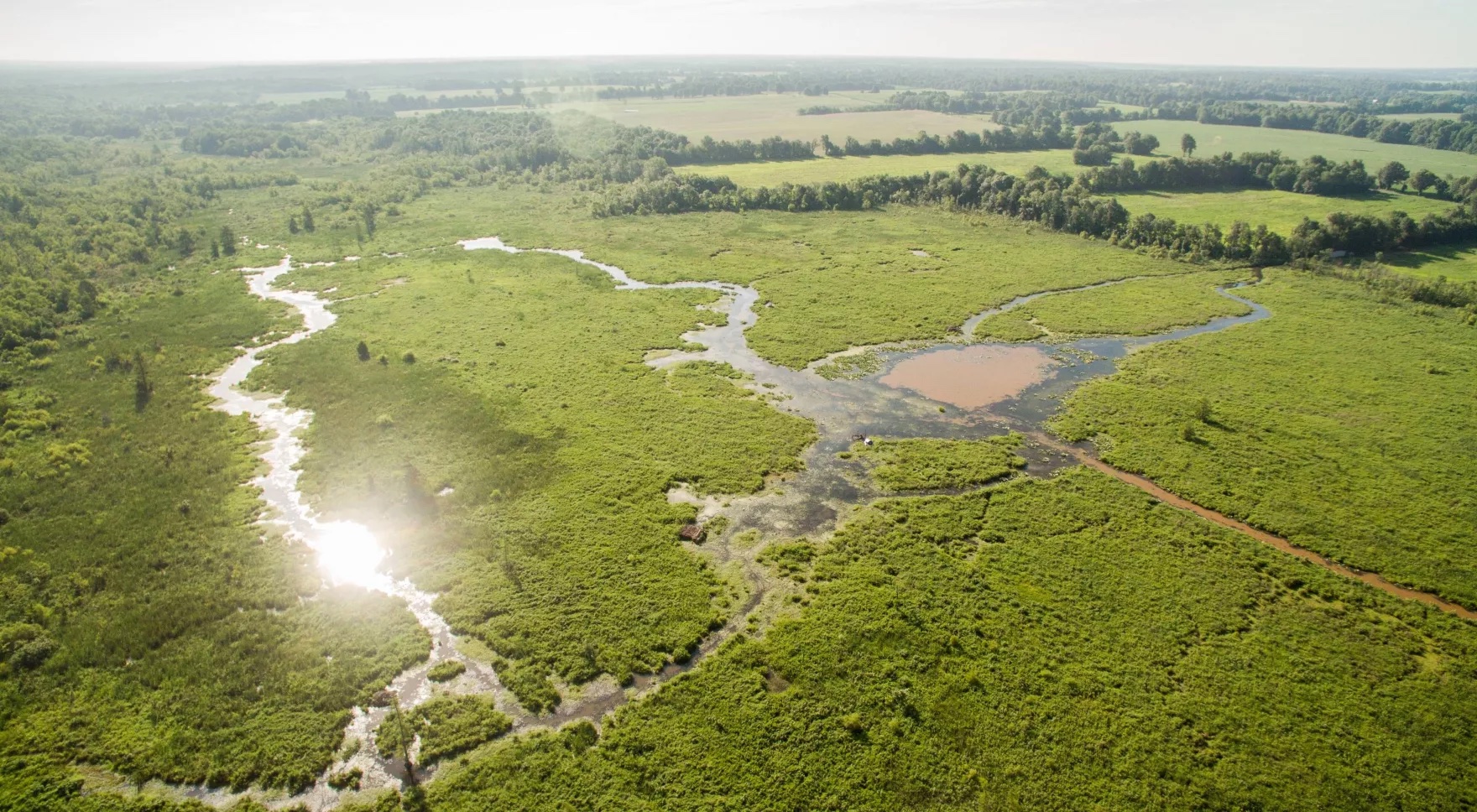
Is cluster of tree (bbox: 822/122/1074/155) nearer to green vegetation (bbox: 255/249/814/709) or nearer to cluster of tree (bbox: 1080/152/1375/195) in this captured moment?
cluster of tree (bbox: 1080/152/1375/195)

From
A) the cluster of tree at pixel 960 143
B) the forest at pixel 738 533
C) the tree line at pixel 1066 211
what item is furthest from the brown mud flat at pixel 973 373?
the cluster of tree at pixel 960 143

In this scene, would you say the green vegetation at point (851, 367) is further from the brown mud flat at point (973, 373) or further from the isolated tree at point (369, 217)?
the isolated tree at point (369, 217)

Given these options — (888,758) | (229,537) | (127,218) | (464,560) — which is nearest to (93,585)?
(229,537)

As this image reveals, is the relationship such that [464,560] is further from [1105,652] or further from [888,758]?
[1105,652]

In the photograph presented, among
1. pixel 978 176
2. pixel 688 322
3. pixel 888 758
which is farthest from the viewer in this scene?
pixel 978 176

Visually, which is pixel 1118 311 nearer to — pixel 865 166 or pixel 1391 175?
pixel 865 166

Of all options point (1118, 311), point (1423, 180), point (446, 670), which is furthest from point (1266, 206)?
point (446, 670)

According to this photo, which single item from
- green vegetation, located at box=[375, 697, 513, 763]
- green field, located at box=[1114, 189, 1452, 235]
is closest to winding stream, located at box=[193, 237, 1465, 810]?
green vegetation, located at box=[375, 697, 513, 763]
